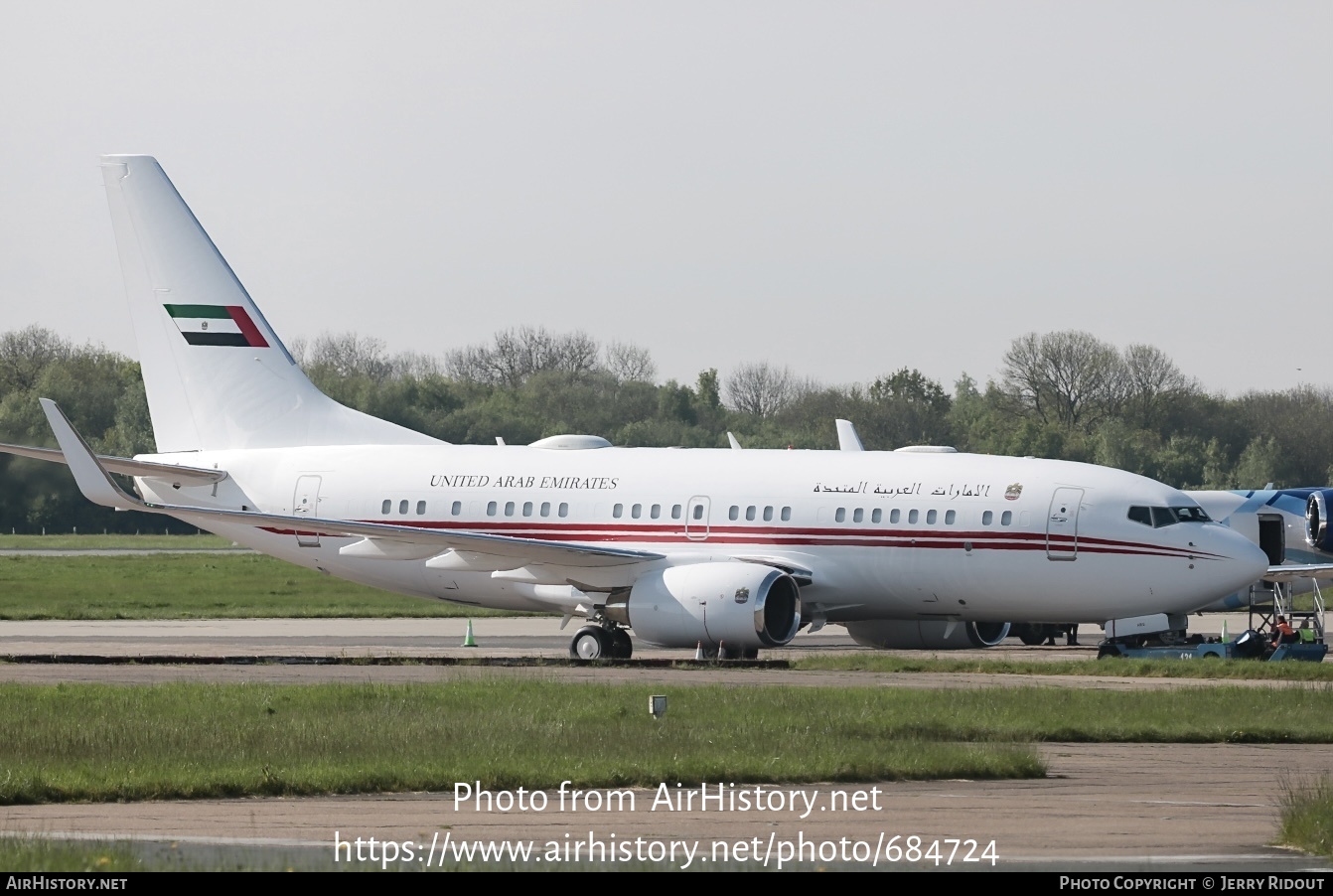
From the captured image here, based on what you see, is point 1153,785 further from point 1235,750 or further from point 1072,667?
point 1072,667

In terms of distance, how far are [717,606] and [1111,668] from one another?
21.6ft

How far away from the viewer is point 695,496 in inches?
1405

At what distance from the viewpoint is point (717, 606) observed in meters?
32.8

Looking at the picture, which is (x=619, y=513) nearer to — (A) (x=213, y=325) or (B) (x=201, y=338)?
(A) (x=213, y=325)

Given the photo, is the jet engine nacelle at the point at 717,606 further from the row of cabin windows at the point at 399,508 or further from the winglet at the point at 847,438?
the winglet at the point at 847,438

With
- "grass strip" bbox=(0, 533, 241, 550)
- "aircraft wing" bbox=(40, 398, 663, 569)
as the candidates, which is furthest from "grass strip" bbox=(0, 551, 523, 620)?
"grass strip" bbox=(0, 533, 241, 550)

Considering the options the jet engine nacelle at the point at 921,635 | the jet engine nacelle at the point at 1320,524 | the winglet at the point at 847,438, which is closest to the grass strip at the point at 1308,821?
the jet engine nacelle at the point at 921,635

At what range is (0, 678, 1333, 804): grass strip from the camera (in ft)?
56.0

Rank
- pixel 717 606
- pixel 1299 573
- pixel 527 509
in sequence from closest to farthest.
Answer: pixel 717 606, pixel 527 509, pixel 1299 573

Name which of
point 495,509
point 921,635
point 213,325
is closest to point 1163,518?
point 921,635

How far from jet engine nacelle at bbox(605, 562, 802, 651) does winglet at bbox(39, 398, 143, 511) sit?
8.97 metres

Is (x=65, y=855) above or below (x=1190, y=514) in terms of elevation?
below

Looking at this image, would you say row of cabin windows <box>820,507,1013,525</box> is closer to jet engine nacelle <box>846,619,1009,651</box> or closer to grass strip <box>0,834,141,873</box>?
jet engine nacelle <box>846,619,1009,651</box>
